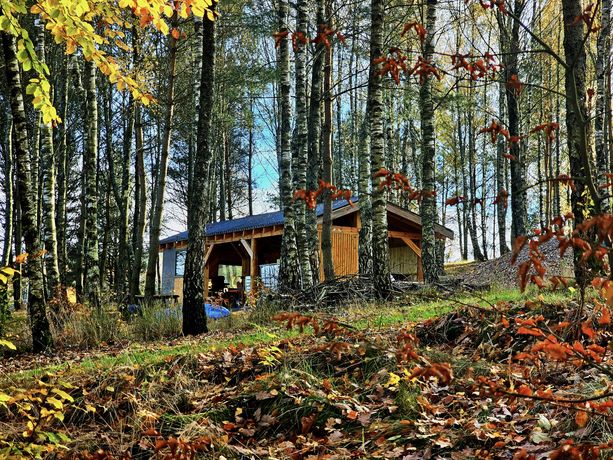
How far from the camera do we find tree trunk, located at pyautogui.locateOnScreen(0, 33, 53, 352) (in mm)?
6891

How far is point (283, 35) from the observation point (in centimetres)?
211

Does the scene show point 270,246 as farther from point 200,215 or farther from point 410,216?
point 200,215

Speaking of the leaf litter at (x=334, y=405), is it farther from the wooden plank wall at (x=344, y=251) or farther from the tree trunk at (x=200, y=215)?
the wooden plank wall at (x=344, y=251)

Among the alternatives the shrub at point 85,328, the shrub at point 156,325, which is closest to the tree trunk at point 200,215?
the shrub at point 156,325

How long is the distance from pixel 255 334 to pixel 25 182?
371 cm

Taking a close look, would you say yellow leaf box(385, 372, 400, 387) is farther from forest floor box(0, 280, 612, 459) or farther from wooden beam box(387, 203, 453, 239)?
wooden beam box(387, 203, 453, 239)

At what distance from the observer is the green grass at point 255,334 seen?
541cm

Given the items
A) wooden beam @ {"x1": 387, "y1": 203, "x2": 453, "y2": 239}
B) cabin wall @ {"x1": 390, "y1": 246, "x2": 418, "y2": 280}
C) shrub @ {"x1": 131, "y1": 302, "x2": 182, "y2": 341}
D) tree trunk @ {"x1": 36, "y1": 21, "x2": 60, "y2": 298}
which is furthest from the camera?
cabin wall @ {"x1": 390, "y1": 246, "x2": 418, "y2": 280}

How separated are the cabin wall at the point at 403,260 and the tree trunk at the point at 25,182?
15704mm

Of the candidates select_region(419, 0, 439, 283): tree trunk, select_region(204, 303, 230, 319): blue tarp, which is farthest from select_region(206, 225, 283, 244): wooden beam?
select_region(419, 0, 439, 283): tree trunk

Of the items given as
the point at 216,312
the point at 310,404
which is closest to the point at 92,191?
the point at 216,312

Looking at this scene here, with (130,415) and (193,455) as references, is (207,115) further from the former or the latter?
(193,455)

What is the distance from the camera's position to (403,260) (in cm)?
2192

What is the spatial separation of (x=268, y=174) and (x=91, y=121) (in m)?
19.9
